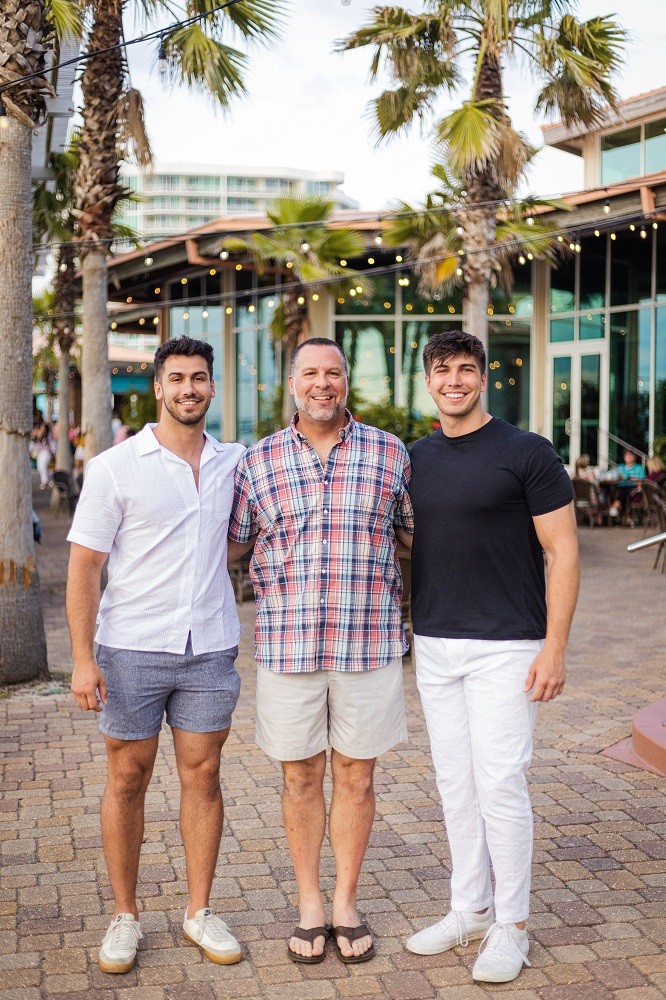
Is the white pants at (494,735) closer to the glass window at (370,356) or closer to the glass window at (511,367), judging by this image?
the glass window at (370,356)

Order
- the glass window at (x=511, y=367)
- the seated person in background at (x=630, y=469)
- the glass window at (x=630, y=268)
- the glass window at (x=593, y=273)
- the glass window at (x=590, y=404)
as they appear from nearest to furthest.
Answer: the seated person in background at (x=630, y=469)
the glass window at (x=630, y=268)
the glass window at (x=593, y=273)
the glass window at (x=590, y=404)
the glass window at (x=511, y=367)

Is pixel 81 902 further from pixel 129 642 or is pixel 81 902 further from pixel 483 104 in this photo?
pixel 483 104

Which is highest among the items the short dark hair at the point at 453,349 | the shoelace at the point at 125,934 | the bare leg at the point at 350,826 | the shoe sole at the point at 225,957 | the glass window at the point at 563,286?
the glass window at the point at 563,286

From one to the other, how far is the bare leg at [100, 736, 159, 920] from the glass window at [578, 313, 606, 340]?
18.5 meters

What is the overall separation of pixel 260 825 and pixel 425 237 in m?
13.0

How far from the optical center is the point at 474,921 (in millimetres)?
3463

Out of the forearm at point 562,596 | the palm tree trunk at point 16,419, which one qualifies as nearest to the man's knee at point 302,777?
the forearm at point 562,596

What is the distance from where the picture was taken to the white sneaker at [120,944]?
3.24 m

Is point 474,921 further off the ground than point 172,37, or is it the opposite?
point 172,37

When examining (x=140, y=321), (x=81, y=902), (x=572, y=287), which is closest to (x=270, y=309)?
(x=572, y=287)

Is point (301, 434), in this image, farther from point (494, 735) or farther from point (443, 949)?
point (443, 949)

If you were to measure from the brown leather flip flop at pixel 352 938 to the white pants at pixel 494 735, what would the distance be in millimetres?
415

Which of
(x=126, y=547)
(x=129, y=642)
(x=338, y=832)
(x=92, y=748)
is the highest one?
(x=126, y=547)

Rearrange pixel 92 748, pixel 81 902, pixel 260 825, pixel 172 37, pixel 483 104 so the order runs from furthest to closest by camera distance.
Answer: pixel 483 104
pixel 172 37
pixel 92 748
pixel 260 825
pixel 81 902
